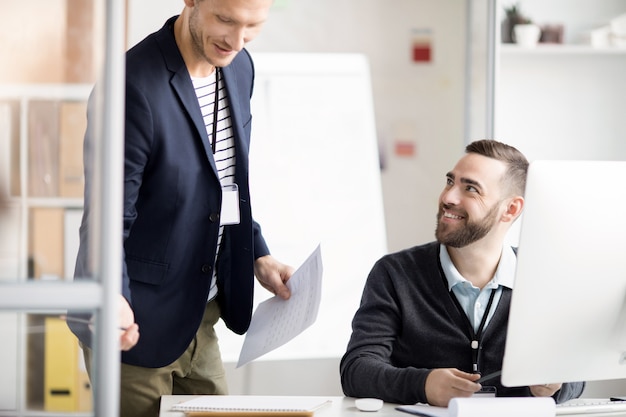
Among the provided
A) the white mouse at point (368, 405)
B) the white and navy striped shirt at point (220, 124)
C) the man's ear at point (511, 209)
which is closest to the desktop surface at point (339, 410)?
the white mouse at point (368, 405)

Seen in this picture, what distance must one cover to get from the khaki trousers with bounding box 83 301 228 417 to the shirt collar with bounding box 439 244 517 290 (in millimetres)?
546

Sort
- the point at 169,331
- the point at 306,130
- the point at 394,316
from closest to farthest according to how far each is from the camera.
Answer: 1. the point at 169,331
2. the point at 394,316
3. the point at 306,130

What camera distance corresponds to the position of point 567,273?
157 centimetres

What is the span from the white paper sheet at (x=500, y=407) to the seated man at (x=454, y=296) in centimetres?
21

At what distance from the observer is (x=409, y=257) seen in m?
2.16

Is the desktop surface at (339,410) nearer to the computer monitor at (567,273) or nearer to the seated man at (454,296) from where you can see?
the seated man at (454,296)

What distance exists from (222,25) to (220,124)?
0.25 m

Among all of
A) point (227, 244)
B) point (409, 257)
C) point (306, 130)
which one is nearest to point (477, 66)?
point (306, 130)

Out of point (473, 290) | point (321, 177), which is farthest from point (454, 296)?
point (321, 177)

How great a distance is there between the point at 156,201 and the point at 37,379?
1.84ft

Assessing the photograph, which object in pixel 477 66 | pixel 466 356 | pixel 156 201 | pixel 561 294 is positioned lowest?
pixel 466 356

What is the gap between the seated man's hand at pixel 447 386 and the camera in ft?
5.62

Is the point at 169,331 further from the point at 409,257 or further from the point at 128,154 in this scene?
the point at 409,257

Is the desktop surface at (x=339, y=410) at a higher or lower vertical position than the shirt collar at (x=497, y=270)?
lower
